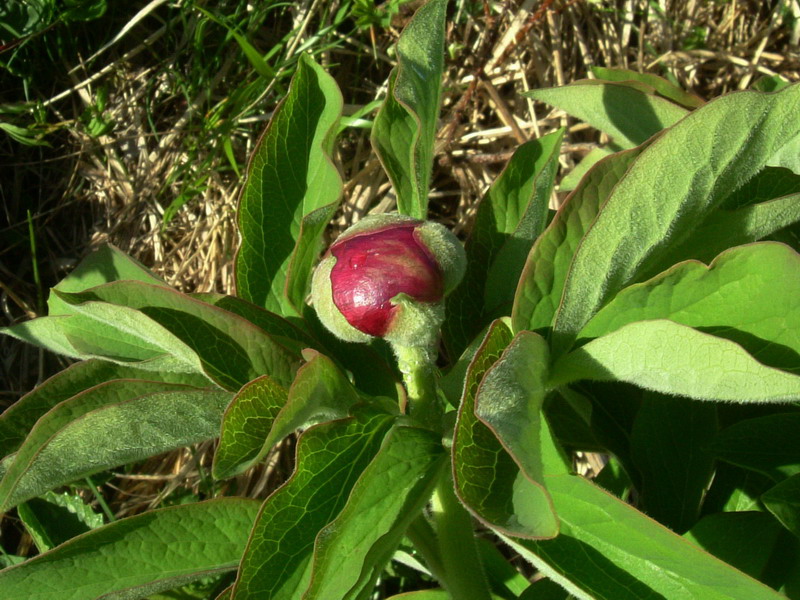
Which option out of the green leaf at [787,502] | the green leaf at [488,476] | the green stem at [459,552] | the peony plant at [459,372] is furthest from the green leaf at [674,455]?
the green leaf at [488,476]

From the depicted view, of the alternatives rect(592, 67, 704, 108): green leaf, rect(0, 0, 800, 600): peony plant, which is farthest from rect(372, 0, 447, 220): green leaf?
rect(592, 67, 704, 108): green leaf

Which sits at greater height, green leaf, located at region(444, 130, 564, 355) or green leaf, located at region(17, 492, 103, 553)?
green leaf, located at region(444, 130, 564, 355)

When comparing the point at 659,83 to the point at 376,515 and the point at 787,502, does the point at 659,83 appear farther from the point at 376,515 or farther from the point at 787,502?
the point at 376,515

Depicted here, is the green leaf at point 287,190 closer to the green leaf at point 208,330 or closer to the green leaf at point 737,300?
the green leaf at point 208,330

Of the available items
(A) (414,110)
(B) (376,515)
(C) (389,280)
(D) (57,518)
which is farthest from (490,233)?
(D) (57,518)

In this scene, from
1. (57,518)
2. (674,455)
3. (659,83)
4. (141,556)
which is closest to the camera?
(141,556)

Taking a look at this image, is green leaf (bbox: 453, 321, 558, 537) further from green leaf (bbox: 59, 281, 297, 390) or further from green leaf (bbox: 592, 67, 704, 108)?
green leaf (bbox: 592, 67, 704, 108)
